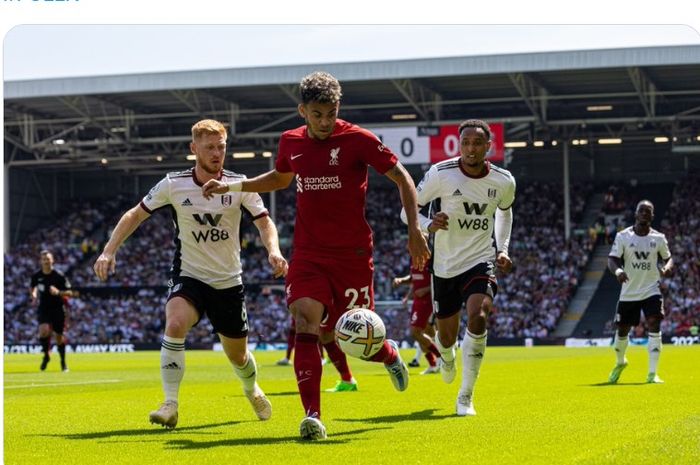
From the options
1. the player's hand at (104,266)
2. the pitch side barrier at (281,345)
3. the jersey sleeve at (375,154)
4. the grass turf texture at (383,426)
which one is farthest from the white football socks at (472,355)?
the pitch side barrier at (281,345)

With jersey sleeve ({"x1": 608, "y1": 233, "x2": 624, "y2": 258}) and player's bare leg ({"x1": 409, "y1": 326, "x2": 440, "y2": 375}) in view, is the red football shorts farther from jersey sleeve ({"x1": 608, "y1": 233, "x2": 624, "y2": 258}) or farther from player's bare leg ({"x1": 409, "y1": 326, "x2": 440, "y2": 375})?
player's bare leg ({"x1": 409, "y1": 326, "x2": 440, "y2": 375})

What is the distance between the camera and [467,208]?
11016 millimetres

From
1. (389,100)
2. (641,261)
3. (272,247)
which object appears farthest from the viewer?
(389,100)

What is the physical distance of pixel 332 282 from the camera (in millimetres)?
8891

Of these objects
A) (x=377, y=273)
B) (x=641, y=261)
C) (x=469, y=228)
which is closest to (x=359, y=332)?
(x=469, y=228)

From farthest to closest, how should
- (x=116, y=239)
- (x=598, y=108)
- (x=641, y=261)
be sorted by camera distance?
(x=598, y=108) < (x=641, y=261) < (x=116, y=239)

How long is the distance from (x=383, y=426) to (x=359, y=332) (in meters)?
1.17

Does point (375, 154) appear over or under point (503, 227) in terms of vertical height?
over

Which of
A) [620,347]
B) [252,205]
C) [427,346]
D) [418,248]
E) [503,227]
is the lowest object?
[427,346]

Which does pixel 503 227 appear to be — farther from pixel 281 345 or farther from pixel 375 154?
pixel 281 345

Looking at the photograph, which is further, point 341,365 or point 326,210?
point 341,365

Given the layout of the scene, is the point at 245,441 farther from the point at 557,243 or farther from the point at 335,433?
the point at 557,243

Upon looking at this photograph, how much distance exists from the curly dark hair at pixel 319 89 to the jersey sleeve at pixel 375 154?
390 millimetres

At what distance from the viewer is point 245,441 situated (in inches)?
326
